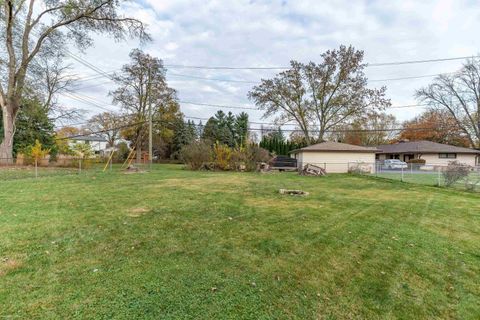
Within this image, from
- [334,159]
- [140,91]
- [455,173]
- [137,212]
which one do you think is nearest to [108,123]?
[140,91]

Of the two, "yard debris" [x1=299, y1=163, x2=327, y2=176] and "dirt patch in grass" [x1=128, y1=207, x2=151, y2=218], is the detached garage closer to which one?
"yard debris" [x1=299, y1=163, x2=327, y2=176]

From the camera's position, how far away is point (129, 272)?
290 centimetres

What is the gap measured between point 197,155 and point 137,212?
15133mm

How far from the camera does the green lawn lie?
7.80 ft

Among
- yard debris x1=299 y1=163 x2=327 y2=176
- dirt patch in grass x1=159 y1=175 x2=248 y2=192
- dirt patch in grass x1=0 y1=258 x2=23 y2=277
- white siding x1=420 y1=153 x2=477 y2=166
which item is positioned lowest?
dirt patch in grass x1=0 y1=258 x2=23 y2=277

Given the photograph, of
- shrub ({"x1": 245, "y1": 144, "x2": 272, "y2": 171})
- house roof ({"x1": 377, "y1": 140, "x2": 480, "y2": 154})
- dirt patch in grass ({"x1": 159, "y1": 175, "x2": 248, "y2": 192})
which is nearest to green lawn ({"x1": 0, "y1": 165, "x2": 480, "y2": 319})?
dirt patch in grass ({"x1": 159, "y1": 175, "x2": 248, "y2": 192})

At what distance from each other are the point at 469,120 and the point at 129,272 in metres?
43.8

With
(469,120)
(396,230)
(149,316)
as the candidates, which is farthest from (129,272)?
(469,120)

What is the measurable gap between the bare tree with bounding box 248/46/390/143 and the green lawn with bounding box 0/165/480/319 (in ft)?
83.3

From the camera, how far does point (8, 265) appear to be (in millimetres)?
2928

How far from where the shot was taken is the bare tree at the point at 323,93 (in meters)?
28.4

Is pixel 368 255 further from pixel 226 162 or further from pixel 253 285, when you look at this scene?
pixel 226 162

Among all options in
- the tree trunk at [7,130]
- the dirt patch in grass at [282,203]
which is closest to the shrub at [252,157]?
the dirt patch in grass at [282,203]

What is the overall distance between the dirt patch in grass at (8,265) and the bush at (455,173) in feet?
45.0
